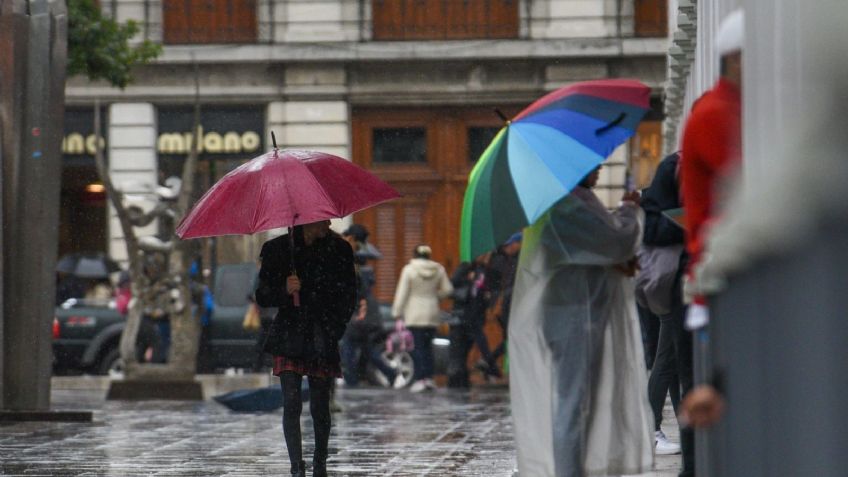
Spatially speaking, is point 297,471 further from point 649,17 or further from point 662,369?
point 649,17

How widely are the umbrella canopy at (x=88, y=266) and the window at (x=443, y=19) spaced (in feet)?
19.7

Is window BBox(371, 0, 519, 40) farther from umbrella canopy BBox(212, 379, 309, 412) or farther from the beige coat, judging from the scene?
umbrella canopy BBox(212, 379, 309, 412)

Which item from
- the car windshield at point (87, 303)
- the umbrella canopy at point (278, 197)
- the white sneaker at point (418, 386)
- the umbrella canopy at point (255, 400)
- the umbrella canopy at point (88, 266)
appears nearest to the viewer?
the umbrella canopy at point (278, 197)

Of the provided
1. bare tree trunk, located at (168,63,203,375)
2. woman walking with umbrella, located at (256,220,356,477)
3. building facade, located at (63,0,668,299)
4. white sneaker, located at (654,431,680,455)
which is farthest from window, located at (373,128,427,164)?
woman walking with umbrella, located at (256,220,356,477)

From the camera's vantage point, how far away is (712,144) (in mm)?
5137

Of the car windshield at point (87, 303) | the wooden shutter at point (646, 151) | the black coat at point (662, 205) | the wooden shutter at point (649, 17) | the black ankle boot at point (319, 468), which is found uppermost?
the wooden shutter at point (649, 17)

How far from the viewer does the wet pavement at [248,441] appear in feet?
35.5

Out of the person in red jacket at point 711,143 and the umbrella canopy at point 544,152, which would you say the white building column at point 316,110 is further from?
the person in red jacket at point 711,143

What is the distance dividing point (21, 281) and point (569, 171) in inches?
339

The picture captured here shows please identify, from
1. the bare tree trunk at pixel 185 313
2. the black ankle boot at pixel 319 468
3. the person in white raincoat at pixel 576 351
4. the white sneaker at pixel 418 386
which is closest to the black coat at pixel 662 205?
the person in white raincoat at pixel 576 351

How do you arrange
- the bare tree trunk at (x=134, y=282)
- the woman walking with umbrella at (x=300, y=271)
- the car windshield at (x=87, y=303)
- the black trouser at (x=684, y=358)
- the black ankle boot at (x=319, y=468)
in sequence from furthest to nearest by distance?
1. the car windshield at (x=87, y=303)
2. the bare tree trunk at (x=134, y=282)
3. the black ankle boot at (x=319, y=468)
4. the woman walking with umbrella at (x=300, y=271)
5. the black trouser at (x=684, y=358)

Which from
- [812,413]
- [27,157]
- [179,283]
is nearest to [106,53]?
[179,283]

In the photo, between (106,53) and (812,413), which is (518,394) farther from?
(106,53)

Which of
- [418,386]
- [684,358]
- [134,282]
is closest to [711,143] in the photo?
[684,358]
